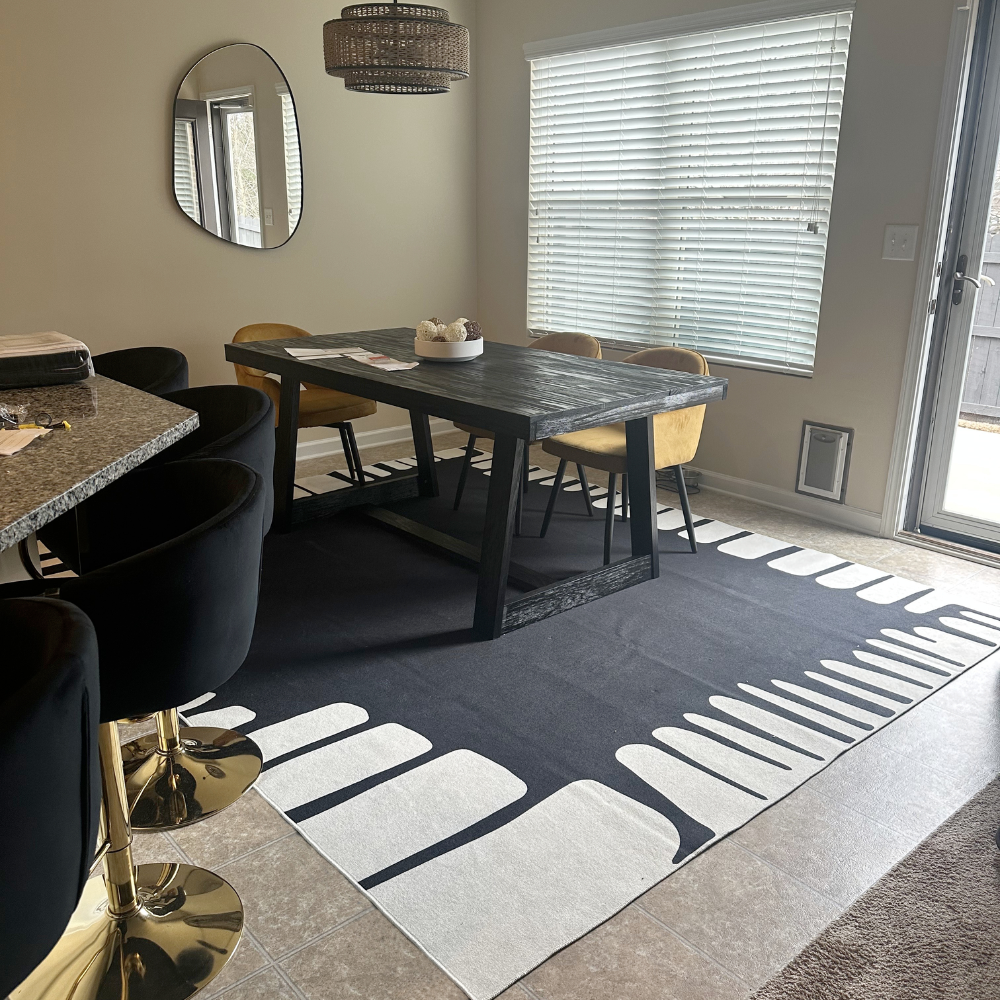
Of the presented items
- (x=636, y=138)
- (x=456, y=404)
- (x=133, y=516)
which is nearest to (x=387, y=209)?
(x=636, y=138)

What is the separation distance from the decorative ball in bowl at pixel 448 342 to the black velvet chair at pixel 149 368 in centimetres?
104

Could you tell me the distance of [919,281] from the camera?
3582 mm

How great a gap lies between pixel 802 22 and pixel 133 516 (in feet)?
11.5

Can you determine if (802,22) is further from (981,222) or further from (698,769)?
(698,769)

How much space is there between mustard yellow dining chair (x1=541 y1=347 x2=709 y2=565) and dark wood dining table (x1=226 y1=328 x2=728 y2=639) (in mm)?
114

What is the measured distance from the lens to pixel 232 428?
2336 mm

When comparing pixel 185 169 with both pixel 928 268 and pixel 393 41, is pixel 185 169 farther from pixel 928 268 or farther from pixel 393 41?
pixel 928 268

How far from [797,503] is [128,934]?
3371mm

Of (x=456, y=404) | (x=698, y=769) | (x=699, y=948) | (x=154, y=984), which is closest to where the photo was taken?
(x=154, y=984)

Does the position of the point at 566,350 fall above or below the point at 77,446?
below

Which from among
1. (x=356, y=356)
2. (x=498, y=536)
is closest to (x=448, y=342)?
(x=356, y=356)

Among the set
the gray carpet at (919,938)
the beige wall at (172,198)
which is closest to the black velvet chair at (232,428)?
the gray carpet at (919,938)

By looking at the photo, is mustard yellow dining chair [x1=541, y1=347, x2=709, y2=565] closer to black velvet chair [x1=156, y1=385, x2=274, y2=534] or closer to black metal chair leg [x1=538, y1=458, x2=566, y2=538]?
black metal chair leg [x1=538, y1=458, x2=566, y2=538]

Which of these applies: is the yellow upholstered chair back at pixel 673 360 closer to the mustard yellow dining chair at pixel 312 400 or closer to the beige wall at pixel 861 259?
the beige wall at pixel 861 259
